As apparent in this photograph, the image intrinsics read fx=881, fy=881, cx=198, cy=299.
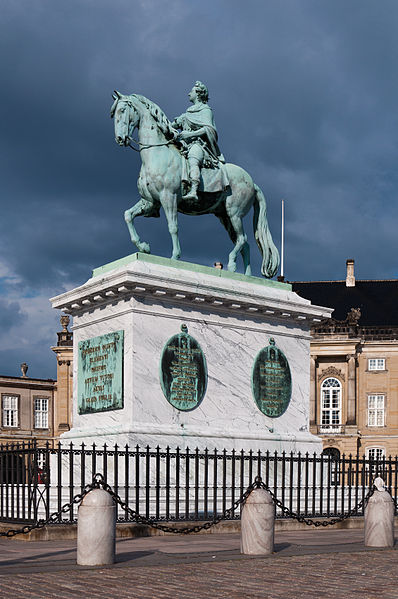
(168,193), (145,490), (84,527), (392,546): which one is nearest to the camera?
(84,527)

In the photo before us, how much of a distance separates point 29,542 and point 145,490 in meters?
2.03

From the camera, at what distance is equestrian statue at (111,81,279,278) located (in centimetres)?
1469

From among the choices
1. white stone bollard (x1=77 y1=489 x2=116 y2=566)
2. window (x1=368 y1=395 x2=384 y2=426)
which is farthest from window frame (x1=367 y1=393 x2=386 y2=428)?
white stone bollard (x1=77 y1=489 x2=116 y2=566)

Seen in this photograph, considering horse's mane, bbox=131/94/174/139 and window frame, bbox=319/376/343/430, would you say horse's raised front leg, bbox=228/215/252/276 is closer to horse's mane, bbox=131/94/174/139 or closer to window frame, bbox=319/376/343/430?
horse's mane, bbox=131/94/174/139

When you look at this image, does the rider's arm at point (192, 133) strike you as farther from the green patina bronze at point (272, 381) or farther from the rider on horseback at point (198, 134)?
the green patina bronze at point (272, 381)

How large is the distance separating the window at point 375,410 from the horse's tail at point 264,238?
47.5m

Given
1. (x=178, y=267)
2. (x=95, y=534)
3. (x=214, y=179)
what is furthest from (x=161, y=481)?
(x=214, y=179)

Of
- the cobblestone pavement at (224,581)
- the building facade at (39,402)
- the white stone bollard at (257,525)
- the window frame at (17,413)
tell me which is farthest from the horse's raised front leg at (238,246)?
the window frame at (17,413)

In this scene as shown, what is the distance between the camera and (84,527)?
8711mm

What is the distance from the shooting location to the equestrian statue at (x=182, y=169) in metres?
14.7

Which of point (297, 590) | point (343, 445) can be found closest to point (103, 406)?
point (297, 590)

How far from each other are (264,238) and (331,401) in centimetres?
4771

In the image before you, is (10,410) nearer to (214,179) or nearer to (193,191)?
(214,179)

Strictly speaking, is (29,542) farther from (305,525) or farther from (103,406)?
(305,525)
